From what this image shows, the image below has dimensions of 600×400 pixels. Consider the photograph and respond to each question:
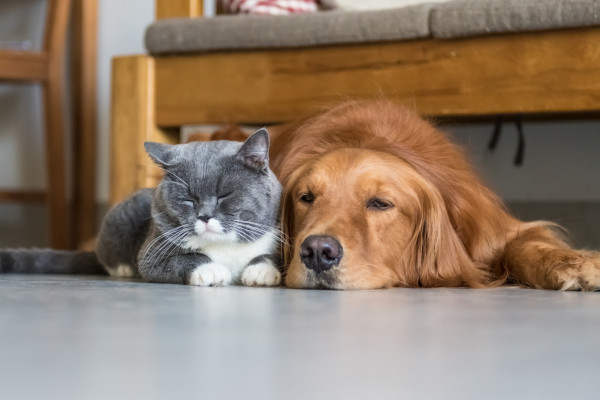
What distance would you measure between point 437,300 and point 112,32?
123 inches

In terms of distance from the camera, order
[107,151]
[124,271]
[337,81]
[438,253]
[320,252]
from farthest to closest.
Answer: [107,151]
[337,81]
[124,271]
[438,253]
[320,252]

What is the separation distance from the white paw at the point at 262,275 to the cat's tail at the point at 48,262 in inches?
26.5

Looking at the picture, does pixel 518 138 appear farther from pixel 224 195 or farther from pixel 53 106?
pixel 53 106

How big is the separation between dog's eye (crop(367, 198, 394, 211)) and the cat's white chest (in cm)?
24

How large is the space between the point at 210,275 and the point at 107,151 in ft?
8.68

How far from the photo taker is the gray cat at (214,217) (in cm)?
174

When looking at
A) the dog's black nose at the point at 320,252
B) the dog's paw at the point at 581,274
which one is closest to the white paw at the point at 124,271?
the dog's black nose at the point at 320,252

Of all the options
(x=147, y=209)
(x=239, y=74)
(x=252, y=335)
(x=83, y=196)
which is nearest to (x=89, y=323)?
(x=252, y=335)

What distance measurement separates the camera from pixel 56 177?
398cm

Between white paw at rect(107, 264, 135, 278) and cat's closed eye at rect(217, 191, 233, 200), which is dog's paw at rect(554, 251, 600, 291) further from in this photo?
white paw at rect(107, 264, 135, 278)

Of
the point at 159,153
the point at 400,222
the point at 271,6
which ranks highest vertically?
the point at 271,6

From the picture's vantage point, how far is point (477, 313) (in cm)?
131

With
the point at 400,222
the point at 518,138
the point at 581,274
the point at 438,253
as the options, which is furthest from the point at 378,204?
the point at 518,138

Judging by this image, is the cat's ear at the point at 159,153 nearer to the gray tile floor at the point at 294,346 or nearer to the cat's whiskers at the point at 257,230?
the cat's whiskers at the point at 257,230
